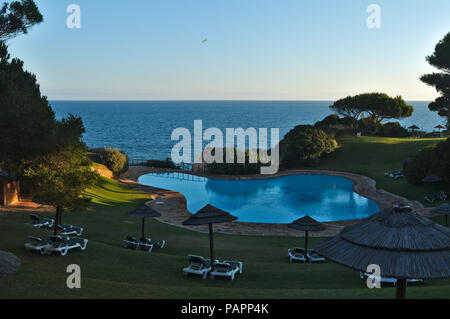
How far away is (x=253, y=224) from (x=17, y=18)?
15823 mm

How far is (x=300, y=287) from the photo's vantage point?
33.1 ft

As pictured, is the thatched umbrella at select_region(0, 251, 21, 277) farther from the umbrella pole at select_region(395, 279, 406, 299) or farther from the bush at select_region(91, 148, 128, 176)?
the bush at select_region(91, 148, 128, 176)

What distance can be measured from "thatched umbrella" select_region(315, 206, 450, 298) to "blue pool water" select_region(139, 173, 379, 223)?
17378mm

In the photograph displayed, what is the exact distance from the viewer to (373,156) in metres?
42.1

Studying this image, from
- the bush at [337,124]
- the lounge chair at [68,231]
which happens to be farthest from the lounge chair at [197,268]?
the bush at [337,124]

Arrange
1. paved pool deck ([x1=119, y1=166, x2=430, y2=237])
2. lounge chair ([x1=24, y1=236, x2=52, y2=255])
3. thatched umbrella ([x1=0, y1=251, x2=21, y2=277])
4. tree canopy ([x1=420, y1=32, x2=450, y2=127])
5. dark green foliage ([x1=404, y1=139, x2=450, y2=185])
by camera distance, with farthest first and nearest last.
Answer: tree canopy ([x1=420, y1=32, x2=450, y2=127]) < dark green foliage ([x1=404, y1=139, x2=450, y2=185]) < paved pool deck ([x1=119, y1=166, x2=430, y2=237]) < lounge chair ([x1=24, y1=236, x2=52, y2=255]) < thatched umbrella ([x1=0, y1=251, x2=21, y2=277])

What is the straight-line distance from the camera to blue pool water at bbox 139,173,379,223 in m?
25.7

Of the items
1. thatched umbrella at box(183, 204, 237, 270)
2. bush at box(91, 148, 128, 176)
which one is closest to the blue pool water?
bush at box(91, 148, 128, 176)

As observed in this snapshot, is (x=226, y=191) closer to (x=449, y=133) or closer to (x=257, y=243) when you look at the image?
(x=257, y=243)

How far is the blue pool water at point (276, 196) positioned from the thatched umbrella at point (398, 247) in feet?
57.0

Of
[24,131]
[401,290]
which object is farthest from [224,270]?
[24,131]
